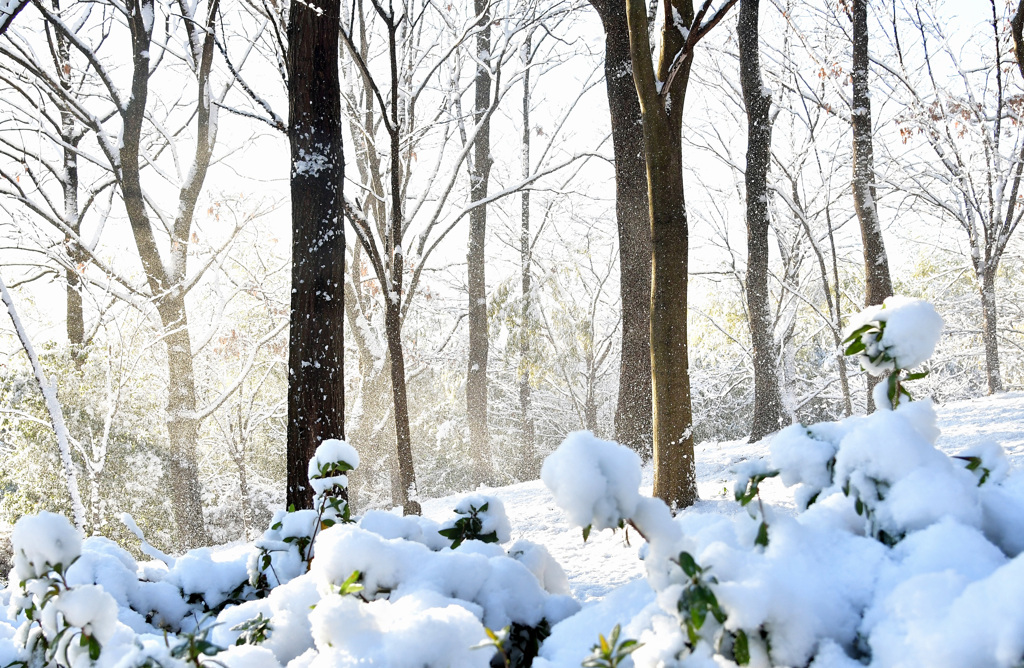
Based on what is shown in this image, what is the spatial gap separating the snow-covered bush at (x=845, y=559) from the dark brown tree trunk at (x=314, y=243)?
9.53 ft

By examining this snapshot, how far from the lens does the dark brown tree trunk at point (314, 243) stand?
3.69 m

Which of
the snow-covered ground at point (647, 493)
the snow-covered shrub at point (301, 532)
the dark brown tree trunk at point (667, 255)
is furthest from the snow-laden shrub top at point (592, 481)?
the dark brown tree trunk at point (667, 255)

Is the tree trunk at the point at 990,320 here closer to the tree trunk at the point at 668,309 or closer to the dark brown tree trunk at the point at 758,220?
the dark brown tree trunk at the point at 758,220

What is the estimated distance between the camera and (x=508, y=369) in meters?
16.3

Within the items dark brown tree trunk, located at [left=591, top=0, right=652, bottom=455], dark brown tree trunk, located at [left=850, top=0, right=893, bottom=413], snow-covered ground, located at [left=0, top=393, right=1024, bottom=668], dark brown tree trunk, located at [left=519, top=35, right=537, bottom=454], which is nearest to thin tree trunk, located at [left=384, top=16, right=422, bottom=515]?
dark brown tree trunk, located at [left=591, top=0, right=652, bottom=455]

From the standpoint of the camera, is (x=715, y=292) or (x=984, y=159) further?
(x=715, y=292)

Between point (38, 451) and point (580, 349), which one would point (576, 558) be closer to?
point (38, 451)

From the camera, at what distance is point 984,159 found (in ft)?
36.2

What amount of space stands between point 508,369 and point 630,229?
10659mm

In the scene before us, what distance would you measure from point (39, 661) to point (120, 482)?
9778mm

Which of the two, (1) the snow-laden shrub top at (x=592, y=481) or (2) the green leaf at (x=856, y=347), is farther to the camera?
(2) the green leaf at (x=856, y=347)

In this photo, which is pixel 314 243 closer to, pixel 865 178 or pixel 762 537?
pixel 762 537

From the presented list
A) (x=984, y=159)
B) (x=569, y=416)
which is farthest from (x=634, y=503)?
(x=569, y=416)

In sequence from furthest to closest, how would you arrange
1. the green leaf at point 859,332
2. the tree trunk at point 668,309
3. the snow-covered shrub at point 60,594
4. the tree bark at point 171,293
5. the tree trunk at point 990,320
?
the tree trunk at point 990,320 < the tree bark at point 171,293 < the tree trunk at point 668,309 < the green leaf at point 859,332 < the snow-covered shrub at point 60,594
